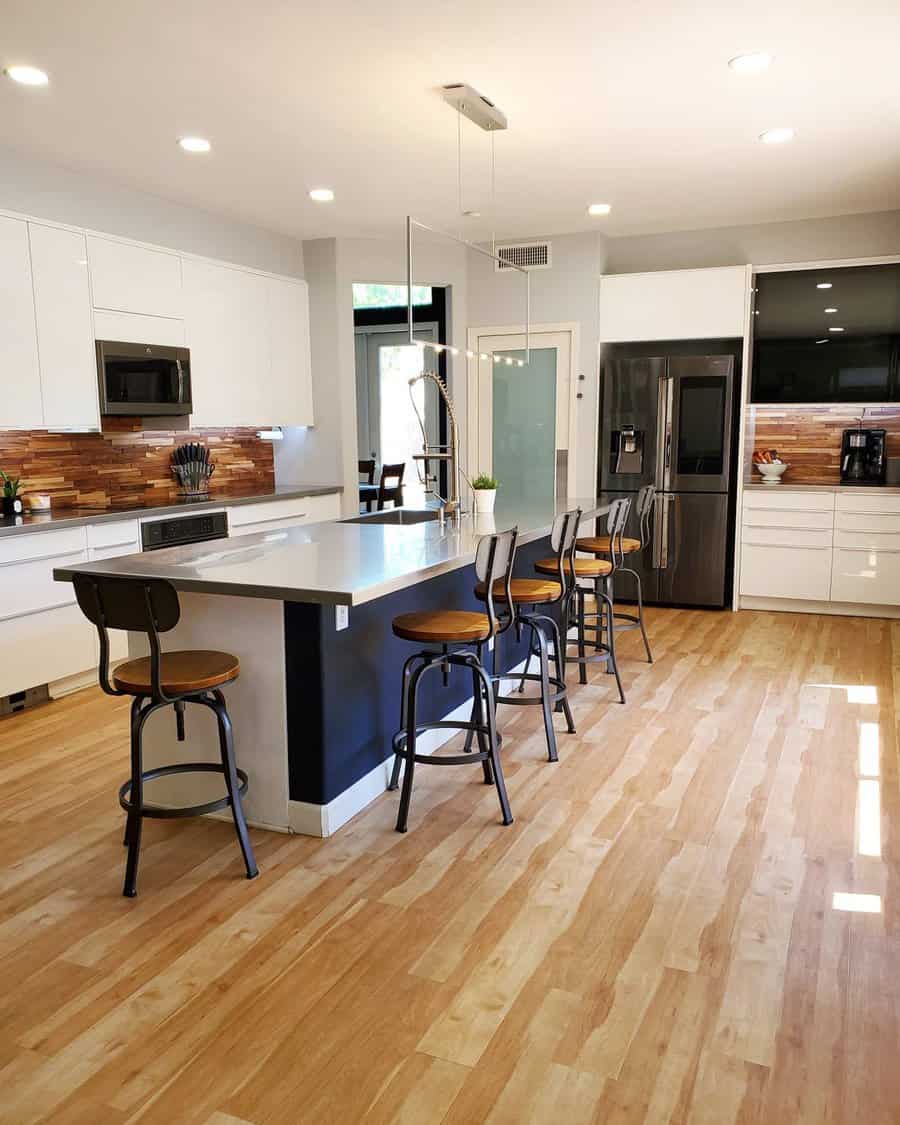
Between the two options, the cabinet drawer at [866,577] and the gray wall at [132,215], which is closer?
the gray wall at [132,215]

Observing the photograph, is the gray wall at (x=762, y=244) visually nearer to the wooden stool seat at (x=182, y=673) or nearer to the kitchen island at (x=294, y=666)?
the kitchen island at (x=294, y=666)

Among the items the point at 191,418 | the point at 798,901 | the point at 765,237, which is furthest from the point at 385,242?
the point at 798,901

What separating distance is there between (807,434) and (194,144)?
4651 mm

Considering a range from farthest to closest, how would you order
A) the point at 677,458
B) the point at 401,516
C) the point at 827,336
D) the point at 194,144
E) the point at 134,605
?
1. the point at 677,458
2. the point at 827,336
3. the point at 401,516
4. the point at 194,144
5. the point at 134,605

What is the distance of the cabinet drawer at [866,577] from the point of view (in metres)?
5.98

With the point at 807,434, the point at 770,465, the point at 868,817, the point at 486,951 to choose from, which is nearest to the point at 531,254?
the point at 770,465

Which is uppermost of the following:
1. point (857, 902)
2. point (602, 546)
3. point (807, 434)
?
point (807, 434)

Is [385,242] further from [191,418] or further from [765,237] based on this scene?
[765,237]

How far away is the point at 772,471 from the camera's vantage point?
6508 mm

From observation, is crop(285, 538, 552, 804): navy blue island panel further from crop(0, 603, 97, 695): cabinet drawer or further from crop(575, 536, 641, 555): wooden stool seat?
crop(0, 603, 97, 695): cabinet drawer

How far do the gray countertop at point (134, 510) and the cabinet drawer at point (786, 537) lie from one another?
3101 mm

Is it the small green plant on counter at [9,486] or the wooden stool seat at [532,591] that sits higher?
the small green plant on counter at [9,486]

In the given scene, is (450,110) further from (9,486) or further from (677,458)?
(677,458)

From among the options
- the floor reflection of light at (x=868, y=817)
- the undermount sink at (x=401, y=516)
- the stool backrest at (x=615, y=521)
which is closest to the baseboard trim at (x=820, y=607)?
the stool backrest at (x=615, y=521)
